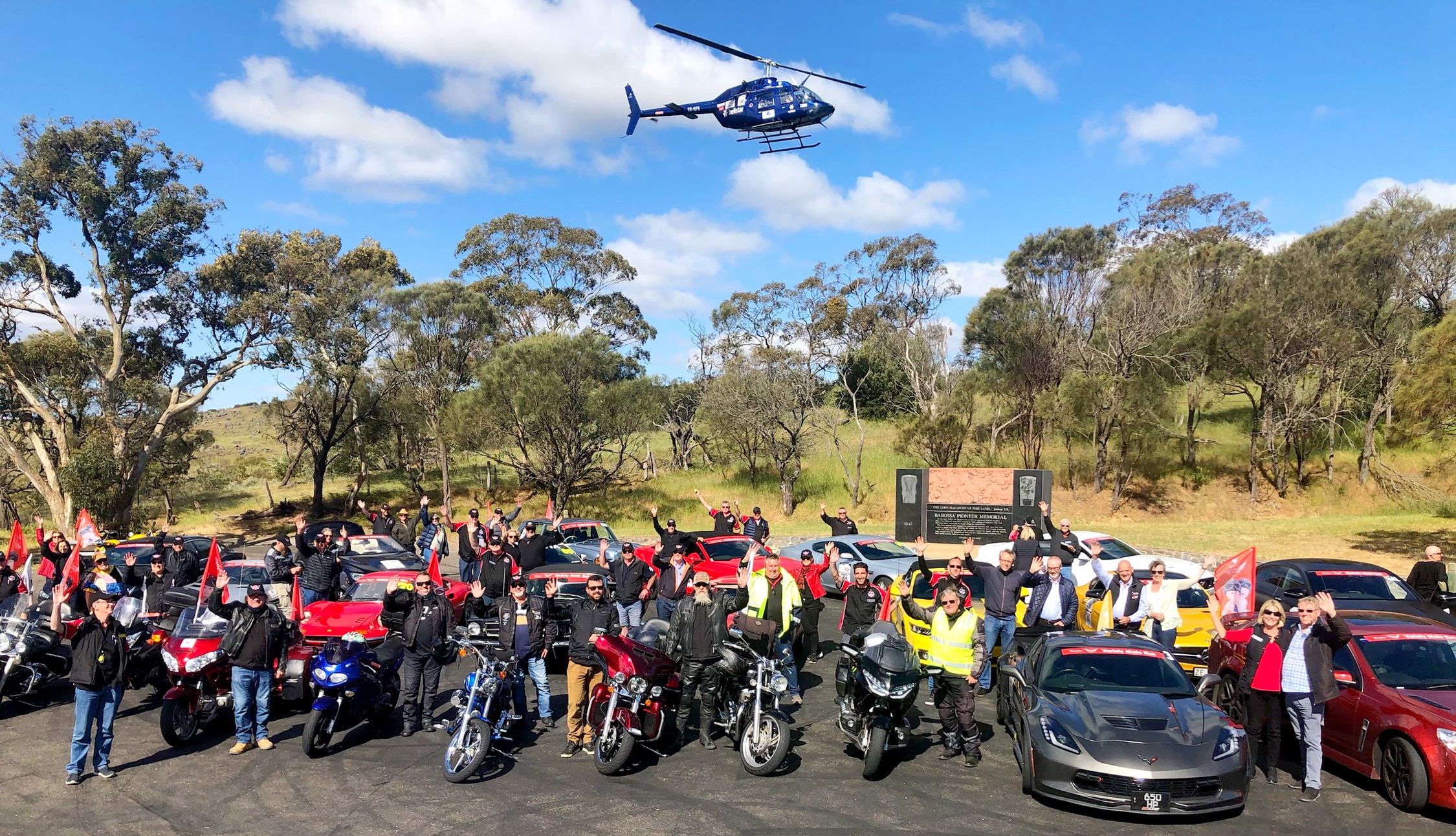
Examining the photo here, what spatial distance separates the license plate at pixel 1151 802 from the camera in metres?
6.41

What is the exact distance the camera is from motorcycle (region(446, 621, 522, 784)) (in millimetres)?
7578

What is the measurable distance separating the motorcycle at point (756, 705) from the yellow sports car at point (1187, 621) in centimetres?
506

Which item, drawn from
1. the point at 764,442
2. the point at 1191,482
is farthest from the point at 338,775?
the point at 1191,482

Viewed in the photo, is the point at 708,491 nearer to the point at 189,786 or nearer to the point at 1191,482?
the point at 1191,482

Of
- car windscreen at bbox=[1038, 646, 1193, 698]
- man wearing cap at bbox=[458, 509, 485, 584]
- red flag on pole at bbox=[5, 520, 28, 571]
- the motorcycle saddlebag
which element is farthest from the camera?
red flag on pole at bbox=[5, 520, 28, 571]

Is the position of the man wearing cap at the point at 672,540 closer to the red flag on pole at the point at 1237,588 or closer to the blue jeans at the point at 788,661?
the blue jeans at the point at 788,661

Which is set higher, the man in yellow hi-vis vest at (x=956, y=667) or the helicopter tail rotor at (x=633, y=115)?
the helicopter tail rotor at (x=633, y=115)

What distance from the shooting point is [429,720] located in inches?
363

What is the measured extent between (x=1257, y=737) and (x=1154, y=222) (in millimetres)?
58716

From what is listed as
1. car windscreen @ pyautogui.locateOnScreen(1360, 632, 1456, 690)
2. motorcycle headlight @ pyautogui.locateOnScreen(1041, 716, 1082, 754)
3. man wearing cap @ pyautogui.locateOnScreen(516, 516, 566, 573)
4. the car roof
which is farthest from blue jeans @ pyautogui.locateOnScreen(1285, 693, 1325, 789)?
man wearing cap @ pyautogui.locateOnScreen(516, 516, 566, 573)

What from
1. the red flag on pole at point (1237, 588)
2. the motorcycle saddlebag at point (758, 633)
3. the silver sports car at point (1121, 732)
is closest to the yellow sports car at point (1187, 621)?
the red flag on pole at point (1237, 588)

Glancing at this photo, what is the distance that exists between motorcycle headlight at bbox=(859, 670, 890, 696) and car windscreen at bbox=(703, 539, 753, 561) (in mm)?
9425

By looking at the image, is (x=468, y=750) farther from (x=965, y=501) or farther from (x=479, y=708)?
(x=965, y=501)

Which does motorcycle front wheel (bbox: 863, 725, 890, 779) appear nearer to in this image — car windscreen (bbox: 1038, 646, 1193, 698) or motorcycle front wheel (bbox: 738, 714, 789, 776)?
motorcycle front wheel (bbox: 738, 714, 789, 776)
